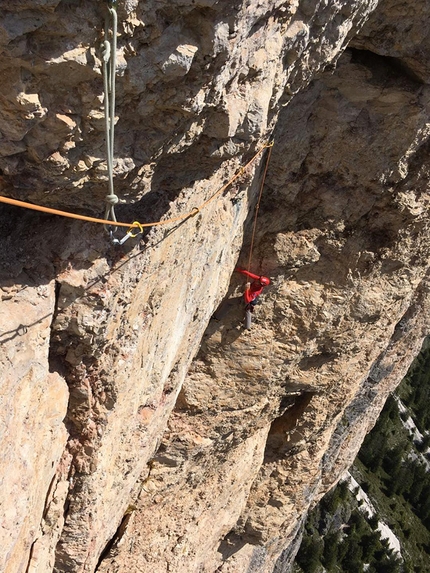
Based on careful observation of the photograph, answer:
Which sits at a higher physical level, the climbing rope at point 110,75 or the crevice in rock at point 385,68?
the crevice in rock at point 385,68

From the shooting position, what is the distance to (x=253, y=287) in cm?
719

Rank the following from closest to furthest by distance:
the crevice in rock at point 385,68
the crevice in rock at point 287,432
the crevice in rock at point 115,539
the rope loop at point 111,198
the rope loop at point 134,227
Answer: the rope loop at point 111,198 < the rope loop at point 134,227 < the crevice in rock at point 385,68 < the crevice in rock at point 115,539 < the crevice in rock at point 287,432

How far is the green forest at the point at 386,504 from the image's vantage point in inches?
1289

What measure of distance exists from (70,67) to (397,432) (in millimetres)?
46238

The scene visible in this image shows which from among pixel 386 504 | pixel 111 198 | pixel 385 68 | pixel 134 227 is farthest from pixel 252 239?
pixel 386 504

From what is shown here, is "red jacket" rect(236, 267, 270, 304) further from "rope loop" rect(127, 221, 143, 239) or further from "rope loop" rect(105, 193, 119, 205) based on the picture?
"rope loop" rect(105, 193, 119, 205)

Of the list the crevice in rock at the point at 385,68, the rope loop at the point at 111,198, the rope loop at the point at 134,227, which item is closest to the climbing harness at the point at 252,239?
the crevice in rock at the point at 385,68

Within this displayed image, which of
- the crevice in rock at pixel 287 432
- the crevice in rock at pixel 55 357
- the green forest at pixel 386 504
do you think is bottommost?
the crevice in rock at pixel 55 357

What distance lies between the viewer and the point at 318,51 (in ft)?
13.2

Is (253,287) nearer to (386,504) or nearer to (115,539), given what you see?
(115,539)

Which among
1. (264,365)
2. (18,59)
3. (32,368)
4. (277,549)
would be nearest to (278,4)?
(18,59)

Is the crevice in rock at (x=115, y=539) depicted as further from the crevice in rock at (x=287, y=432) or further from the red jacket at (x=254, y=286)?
the red jacket at (x=254, y=286)

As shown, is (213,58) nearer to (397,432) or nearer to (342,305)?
(342,305)

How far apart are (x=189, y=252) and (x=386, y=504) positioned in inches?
1572
